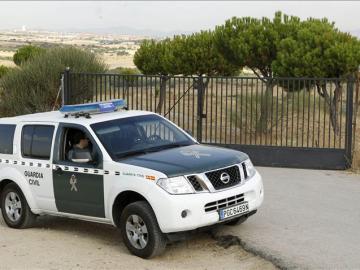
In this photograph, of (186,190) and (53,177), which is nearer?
(186,190)

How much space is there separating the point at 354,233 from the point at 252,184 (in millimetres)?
1470

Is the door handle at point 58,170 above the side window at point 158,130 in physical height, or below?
below

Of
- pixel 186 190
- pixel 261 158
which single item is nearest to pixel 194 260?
pixel 186 190

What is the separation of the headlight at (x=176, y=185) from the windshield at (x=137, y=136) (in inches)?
36.7

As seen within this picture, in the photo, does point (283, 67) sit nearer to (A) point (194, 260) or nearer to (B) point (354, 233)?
(B) point (354, 233)

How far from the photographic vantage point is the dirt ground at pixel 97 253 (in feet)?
23.5

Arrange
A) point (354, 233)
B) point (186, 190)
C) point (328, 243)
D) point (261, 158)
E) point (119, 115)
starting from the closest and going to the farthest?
point (186, 190), point (328, 243), point (354, 233), point (119, 115), point (261, 158)

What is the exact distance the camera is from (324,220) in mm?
8891

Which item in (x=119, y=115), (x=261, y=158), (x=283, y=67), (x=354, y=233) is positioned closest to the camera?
(x=354, y=233)

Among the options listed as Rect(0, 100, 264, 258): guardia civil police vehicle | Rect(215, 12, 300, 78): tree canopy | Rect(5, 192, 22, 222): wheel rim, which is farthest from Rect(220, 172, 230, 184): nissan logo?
Rect(215, 12, 300, 78): tree canopy

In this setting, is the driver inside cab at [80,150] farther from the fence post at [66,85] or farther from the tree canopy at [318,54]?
the tree canopy at [318,54]

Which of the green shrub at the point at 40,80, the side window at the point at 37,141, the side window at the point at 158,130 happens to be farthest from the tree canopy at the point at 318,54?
the side window at the point at 37,141

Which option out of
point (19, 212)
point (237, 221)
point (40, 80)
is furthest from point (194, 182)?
point (40, 80)

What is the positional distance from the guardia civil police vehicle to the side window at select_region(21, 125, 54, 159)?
13mm
